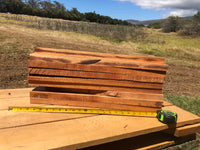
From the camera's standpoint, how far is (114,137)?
150 cm

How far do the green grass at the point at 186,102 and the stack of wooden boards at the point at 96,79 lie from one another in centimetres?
268

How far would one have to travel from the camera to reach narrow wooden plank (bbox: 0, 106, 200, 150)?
131 centimetres

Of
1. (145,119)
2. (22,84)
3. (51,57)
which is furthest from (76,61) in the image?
(22,84)

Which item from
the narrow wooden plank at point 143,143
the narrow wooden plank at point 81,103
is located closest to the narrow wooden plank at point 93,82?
the narrow wooden plank at point 81,103

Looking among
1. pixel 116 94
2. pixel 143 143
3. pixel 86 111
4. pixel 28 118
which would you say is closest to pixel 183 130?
pixel 143 143

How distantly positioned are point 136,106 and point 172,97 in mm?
3253

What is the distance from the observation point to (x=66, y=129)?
1524mm

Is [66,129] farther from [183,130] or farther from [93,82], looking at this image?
[183,130]

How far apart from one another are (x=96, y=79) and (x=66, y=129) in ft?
2.11

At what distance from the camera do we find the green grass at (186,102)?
13.6ft

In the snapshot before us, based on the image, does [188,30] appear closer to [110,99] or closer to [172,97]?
[172,97]

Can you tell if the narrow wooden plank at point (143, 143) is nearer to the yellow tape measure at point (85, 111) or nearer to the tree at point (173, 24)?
the yellow tape measure at point (85, 111)

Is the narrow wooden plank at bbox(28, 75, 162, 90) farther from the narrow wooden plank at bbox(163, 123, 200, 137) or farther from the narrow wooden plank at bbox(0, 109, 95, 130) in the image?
the narrow wooden plank at bbox(163, 123, 200, 137)

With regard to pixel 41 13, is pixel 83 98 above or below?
below
